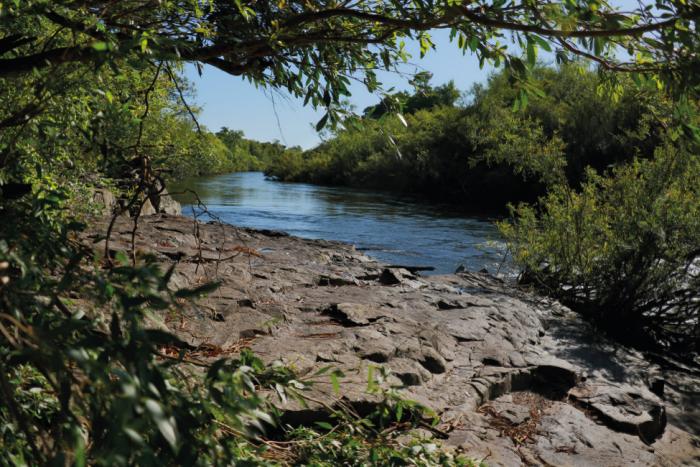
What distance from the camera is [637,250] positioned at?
27.6 ft

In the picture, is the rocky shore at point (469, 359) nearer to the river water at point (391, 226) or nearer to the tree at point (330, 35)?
the tree at point (330, 35)

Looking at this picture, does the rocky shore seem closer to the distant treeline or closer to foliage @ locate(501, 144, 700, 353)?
foliage @ locate(501, 144, 700, 353)

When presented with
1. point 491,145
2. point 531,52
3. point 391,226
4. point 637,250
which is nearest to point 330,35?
point 531,52

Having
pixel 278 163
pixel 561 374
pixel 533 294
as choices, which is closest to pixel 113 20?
pixel 561 374

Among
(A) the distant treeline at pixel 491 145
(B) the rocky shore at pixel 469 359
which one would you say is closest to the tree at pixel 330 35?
(B) the rocky shore at pixel 469 359

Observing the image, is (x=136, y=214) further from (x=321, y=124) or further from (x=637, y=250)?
(x=637, y=250)

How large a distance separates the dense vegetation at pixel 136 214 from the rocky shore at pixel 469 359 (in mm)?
734

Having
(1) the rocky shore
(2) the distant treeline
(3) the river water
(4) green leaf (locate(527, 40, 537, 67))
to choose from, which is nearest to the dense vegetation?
(4) green leaf (locate(527, 40, 537, 67))

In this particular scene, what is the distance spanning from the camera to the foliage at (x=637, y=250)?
8141 mm

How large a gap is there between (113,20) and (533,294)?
831 cm

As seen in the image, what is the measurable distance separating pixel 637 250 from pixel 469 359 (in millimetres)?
3637

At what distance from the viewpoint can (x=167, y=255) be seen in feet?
28.1

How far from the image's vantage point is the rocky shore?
15.4ft

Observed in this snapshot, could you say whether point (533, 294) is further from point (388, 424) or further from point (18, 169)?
point (18, 169)
